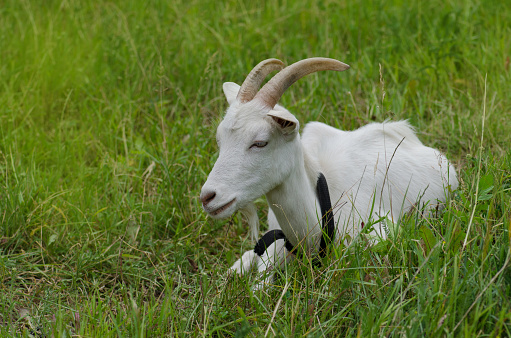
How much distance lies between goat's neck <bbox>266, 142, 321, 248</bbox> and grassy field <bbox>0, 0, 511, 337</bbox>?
193mm

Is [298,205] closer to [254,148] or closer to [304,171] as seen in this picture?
[304,171]

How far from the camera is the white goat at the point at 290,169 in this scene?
2607 millimetres

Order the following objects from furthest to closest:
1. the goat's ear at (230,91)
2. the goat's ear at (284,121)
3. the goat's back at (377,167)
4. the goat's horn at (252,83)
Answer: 1. the goat's back at (377,167)
2. the goat's ear at (230,91)
3. the goat's horn at (252,83)
4. the goat's ear at (284,121)

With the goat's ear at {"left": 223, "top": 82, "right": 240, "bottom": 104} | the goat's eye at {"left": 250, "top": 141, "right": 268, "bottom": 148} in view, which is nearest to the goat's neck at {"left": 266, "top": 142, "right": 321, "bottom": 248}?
the goat's eye at {"left": 250, "top": 141, "right": 268, "bottom": 148}

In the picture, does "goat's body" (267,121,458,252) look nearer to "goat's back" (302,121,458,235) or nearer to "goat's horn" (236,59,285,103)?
"goat's back" (302,121,458,235)

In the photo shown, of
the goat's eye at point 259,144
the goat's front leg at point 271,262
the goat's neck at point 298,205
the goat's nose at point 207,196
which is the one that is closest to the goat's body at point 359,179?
the goat's neck at point 298,205

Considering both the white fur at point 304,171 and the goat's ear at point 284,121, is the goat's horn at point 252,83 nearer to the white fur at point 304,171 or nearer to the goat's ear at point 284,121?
the white fur at point 304,171

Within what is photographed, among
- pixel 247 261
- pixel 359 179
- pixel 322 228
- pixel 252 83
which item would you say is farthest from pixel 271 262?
pixel 252 83

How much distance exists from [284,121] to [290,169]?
0.27m

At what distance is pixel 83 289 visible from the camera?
326cm

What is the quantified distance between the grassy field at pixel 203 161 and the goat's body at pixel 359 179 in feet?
0.66

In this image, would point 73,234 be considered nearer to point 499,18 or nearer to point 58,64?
point 58,64

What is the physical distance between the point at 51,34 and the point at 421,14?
11.4ft

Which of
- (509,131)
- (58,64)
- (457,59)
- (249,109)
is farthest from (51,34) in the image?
(509,131)
